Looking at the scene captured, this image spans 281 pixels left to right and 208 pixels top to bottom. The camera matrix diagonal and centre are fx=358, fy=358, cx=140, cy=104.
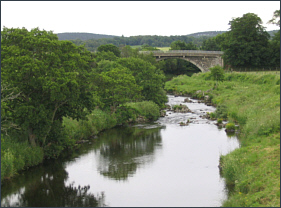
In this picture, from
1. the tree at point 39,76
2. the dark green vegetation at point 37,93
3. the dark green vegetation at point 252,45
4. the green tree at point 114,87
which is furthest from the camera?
the dark green vegetation at point 252,45

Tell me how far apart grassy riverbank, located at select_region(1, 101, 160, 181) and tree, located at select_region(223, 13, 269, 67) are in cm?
4081

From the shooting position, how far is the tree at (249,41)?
8581 cm

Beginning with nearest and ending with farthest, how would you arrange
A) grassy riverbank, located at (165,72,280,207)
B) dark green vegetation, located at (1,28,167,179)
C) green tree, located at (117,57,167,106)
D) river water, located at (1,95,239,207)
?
1. grassy riverbank, located at (165,72,280,207)
2. river water, located at (1,95,239,207)
3. dark green vegetation, located at (1,28,167,179)
4. green tree, located at (117,57,167,106)

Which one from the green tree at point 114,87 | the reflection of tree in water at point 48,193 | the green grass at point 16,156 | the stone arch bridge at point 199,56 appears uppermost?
the stone arch bridge at point 199,56

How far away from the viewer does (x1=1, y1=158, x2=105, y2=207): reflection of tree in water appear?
23.7 m

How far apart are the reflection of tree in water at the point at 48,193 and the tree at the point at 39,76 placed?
3.85 meters

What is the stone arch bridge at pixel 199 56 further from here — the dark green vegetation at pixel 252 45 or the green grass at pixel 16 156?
the green grass at pixel 16 156

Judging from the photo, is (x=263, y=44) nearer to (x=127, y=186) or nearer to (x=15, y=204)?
(x=127, y=186)

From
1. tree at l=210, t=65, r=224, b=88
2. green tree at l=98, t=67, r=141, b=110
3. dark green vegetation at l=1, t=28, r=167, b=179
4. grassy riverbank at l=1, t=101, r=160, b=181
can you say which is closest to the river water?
grassy riverbank at l=1, t=101, r=160, b=181

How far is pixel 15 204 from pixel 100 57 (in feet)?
191

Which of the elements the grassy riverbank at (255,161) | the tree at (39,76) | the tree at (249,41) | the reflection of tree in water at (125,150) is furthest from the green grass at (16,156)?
the tree at (249,41)

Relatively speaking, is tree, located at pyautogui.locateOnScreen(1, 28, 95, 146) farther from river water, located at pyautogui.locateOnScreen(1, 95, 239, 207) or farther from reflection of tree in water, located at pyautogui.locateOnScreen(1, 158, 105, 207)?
river water, located at pyautogui.locateOnScreen(1, 95, 239, 207)

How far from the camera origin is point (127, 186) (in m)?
26.7

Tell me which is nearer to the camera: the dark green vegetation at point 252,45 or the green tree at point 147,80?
the green tree at point 147,80
